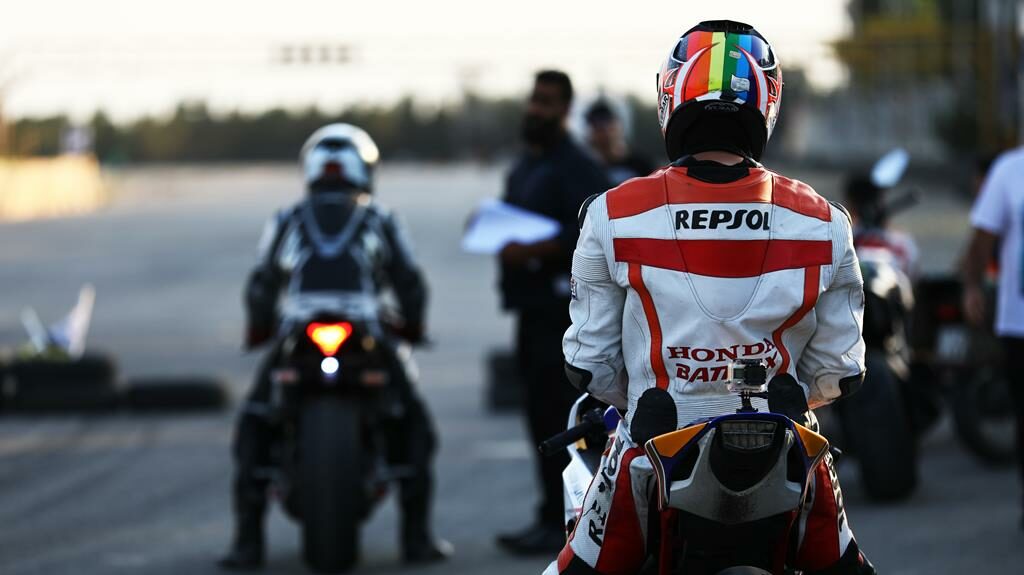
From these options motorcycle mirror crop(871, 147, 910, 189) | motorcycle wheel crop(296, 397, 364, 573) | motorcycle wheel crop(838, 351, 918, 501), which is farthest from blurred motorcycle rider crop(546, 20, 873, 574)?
motorcycle mirror crop(871, 147, 910, 189)

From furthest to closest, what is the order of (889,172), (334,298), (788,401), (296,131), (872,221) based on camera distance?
(296,131) → (872,221) → (889,172) → (334,298) → (788,401)

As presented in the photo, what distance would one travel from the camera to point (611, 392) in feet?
13.9

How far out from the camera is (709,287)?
4.02 metres

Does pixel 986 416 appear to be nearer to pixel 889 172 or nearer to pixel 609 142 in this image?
pixel 889 172

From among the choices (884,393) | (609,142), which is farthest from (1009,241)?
(609,142)

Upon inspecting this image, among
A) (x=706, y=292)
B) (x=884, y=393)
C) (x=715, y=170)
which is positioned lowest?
(x=884, y=393)

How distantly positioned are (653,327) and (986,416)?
6496 mm

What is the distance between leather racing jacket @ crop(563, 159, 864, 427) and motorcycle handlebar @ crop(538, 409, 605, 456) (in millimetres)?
162

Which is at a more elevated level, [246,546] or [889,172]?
[889,172]

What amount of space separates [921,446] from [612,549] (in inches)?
289

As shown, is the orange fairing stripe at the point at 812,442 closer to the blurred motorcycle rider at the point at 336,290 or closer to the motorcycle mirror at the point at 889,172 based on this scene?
the blurred motorcycle rider at the point at 336,290

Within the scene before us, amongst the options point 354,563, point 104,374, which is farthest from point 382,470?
point 104,374

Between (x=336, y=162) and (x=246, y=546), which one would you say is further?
(x=336, y=162)

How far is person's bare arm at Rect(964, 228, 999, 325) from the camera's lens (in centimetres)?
812
